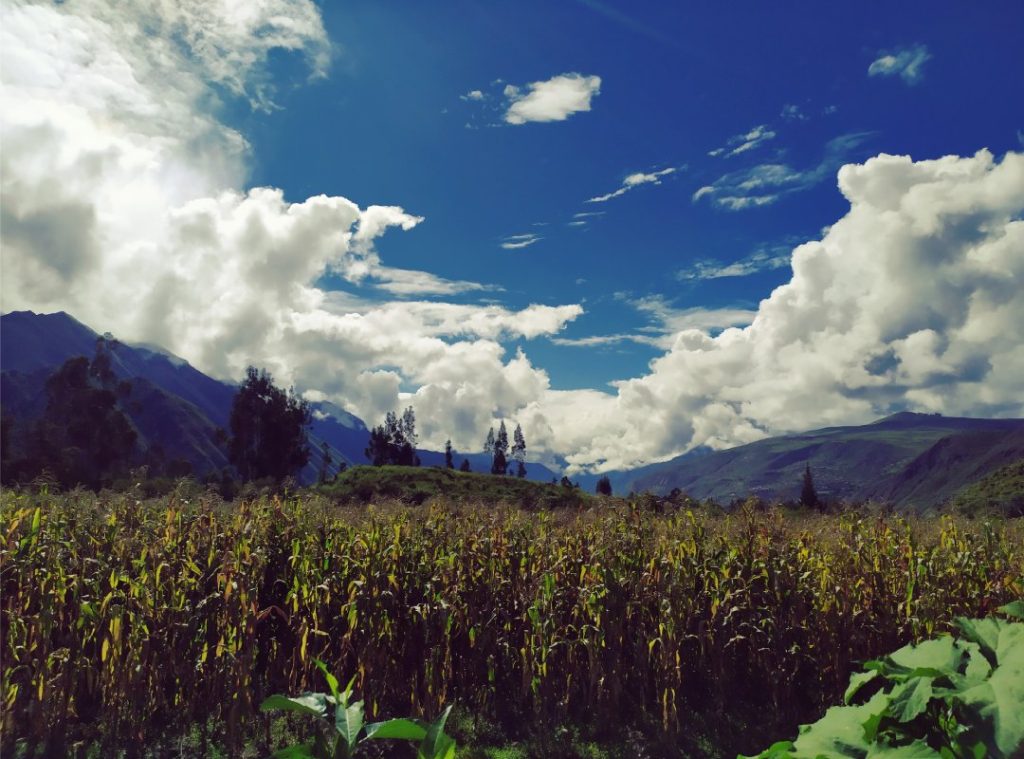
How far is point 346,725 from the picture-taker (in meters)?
1.66

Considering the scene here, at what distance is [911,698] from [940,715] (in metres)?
0.23

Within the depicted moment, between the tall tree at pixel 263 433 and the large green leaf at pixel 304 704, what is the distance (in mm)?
93720

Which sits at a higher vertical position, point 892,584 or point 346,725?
point 346,725

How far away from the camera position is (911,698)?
99.6 inches

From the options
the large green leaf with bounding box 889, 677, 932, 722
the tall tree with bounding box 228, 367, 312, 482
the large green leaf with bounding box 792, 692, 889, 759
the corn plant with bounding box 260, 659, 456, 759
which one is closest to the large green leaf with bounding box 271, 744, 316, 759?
the corn plant with bounding box 260, 659, 456, 759

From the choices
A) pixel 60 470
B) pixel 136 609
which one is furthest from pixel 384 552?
pixel 60 470

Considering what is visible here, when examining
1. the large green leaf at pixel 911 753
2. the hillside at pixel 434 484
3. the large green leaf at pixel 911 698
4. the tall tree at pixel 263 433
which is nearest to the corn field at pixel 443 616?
the large green leaf at pixel 911 698

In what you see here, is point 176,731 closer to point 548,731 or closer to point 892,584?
point 548,731

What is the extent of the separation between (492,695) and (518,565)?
1.52 meters

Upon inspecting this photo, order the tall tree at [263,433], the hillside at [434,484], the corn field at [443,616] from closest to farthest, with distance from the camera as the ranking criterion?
1. the corn field at [443,616]
2. the hillside at [434,484]
3. the tall tree at [263,433]

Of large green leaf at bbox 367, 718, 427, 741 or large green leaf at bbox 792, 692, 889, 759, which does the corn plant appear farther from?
large green leaf at bbox 792, 692, 889, 759

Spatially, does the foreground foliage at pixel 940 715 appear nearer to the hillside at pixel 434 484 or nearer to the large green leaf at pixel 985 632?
the large green leaf at pixel 985 632

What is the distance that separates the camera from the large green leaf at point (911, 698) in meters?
2.47

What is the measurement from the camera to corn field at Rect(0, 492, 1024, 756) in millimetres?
7102
